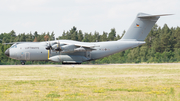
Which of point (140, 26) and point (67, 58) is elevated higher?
point (140, 26)

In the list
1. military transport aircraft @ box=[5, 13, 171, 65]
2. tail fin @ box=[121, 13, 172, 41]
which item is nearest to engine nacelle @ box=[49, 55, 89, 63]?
military transport aircraft @ box=[5, 13, 171, 65]

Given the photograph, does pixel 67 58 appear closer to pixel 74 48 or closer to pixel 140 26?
pixel 74 48

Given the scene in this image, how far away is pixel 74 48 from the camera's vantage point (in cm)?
4006

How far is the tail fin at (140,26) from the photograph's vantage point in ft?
136

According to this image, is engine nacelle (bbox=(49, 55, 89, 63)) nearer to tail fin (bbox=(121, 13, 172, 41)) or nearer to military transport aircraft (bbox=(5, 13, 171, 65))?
military transport aircraft (bbox=(5, 13, 171, 65))

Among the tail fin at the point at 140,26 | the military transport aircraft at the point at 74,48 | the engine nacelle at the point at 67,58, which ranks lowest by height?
the engine nacelle at the point at 67,58

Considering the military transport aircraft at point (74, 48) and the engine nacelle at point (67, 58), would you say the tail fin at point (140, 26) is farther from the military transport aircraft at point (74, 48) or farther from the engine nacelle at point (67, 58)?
the engine nacelle at point (67, 58)

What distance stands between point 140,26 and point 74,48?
39.3 ft

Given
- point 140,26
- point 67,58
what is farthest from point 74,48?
point 140,26

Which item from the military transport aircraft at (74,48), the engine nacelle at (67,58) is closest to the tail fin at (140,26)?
the military transport aircraft at (74,48)

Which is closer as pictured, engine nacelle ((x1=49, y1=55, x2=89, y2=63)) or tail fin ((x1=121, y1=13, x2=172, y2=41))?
engine nacelle ((x1=49, y1=55, x2=89, y2=63))

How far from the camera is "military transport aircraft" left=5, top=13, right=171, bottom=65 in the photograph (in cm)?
3997

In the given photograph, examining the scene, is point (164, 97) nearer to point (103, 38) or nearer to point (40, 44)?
point (40, 44)

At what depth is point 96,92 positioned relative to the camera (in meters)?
13.2
